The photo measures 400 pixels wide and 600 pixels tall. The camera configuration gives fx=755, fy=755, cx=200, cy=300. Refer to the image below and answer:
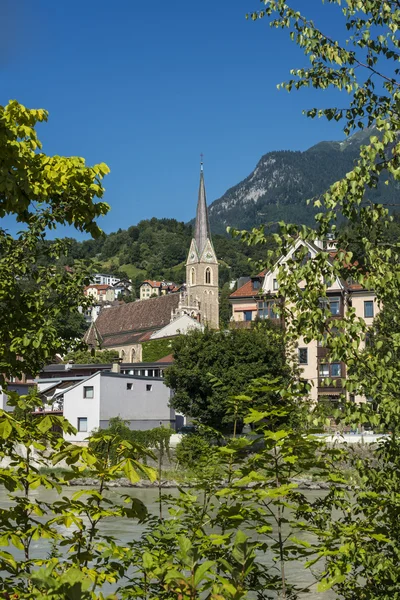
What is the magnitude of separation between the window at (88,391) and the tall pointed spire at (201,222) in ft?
219

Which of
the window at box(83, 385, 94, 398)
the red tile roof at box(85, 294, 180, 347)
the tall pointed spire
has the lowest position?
the window at box(83, 385, 94, 398)

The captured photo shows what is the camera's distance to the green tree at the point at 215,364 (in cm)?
5022

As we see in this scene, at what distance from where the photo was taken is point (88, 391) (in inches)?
2231

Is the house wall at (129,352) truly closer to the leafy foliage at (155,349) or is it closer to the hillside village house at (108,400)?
the leafy foliage at (155,349)

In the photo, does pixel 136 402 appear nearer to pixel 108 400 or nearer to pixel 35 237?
pixel 108 400

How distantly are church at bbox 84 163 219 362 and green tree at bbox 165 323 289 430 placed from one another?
5730cm

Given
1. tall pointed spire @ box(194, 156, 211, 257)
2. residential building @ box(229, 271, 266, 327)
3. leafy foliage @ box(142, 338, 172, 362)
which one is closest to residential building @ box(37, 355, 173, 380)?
residential building @ box(229, 271, 266, 327)

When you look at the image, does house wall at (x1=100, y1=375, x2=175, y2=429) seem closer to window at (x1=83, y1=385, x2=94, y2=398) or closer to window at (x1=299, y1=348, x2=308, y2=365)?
window at (x1=83, y1=385, x2=94, y2=398)

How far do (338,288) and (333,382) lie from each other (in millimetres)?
52659

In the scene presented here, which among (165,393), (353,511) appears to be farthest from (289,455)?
(165,393)

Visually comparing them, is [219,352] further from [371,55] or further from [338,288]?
[371,55]

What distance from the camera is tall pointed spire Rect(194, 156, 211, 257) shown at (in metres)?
120

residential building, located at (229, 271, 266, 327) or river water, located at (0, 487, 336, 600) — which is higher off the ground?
residential building, located at (229, 271, 266, 327)

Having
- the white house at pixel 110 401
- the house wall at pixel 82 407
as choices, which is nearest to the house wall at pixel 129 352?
the white house at pixel 110 401
